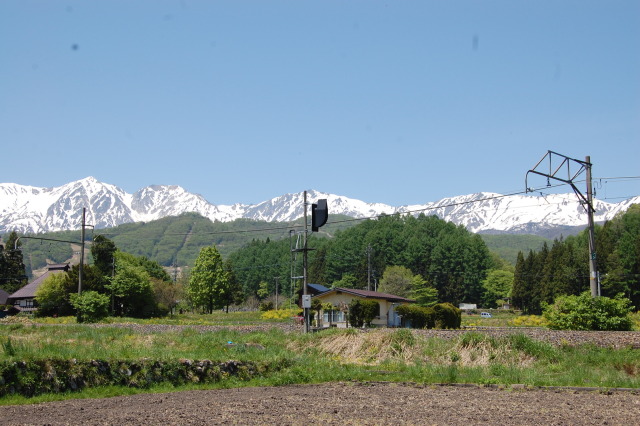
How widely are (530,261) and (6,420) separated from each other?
4260 inches

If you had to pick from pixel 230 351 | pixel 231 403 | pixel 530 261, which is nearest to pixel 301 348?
pixel 230 351

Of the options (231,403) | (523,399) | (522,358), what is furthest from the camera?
(522,358)

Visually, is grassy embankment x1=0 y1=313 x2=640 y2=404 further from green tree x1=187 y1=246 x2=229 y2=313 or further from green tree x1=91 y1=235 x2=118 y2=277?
green tree x1=187 y1=246 x2=229 y2=313

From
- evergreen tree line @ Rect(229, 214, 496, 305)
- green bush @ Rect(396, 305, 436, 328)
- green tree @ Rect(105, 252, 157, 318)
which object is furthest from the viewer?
evergreen tree line @ Rect(229, 214, 496, 305)

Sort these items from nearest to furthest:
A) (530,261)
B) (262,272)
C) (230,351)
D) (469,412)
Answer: (469,412) < (230,351) < (530,261) < (262,272)

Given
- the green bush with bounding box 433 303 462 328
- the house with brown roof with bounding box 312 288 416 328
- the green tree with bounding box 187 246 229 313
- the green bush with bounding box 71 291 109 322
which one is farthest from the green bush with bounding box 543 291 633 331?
the green tree with bounding box 187 246 229 313

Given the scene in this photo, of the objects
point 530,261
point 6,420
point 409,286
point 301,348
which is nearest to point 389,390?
point 6,420

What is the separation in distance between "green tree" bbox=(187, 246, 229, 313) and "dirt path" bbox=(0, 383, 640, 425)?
79822mm

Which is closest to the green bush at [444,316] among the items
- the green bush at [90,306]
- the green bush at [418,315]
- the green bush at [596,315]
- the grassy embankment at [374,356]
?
the green bush at [418,315]

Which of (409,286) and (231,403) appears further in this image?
(409,286)

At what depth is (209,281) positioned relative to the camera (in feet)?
313

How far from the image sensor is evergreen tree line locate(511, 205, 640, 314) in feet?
269

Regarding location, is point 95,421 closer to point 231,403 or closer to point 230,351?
point 231,403

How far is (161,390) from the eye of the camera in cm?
1662
